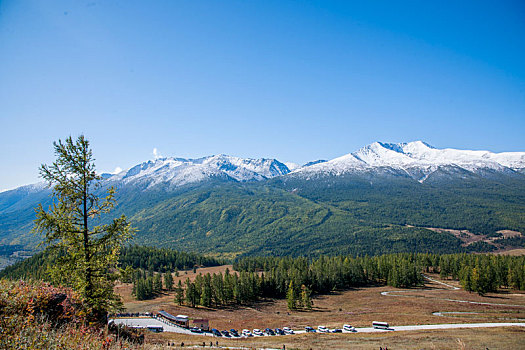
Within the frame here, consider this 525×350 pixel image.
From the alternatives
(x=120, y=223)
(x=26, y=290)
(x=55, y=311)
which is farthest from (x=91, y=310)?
(x=120, y=223)

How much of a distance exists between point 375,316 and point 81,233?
2702 inches

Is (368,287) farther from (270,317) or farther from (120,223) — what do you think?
(120,223)

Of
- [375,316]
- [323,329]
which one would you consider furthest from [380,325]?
[375,316]

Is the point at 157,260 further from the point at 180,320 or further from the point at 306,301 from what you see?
the point at 180,320

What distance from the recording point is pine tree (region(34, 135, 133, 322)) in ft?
54.0

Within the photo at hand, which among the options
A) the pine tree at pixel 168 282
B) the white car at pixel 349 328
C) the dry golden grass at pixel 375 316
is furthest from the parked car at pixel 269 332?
the pine tree at pixel 168 282

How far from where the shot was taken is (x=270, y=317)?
247 feet

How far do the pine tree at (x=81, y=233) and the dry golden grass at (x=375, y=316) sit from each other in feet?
46.7

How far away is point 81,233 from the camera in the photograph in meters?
17.4

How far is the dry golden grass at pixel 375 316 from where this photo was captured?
136 ft

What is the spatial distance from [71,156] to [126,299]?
103 metres

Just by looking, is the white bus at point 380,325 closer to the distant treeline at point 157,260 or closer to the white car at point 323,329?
the white car at point 323,329

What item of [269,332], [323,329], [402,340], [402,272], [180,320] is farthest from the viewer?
[402,272]

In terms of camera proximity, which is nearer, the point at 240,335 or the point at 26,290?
the point at 26,290
